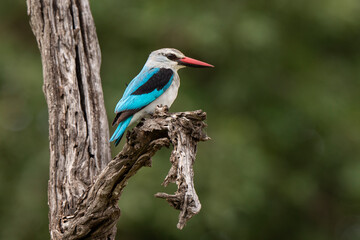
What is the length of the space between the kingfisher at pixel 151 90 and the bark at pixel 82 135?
0.16 metres

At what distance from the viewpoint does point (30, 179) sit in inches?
319

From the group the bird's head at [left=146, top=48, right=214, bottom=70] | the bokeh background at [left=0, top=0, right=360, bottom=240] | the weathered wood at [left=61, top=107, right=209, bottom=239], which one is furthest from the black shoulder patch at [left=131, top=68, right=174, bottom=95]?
the bokeh background at [left=0, top=0, right=360, bottom=240]

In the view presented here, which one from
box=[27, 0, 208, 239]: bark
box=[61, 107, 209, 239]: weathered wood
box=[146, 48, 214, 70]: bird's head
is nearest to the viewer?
box=[61, 107, 209, 239]: weathered wood

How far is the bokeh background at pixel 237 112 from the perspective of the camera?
809 cm

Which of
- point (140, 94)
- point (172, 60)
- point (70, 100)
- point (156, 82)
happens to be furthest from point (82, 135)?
point (172, 60)

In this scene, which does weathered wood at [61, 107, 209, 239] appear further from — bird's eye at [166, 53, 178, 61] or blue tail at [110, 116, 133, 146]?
bird's eye at [166, 53, 178, 61]

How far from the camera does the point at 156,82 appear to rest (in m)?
5.03

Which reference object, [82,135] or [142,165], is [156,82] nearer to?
[82,135]

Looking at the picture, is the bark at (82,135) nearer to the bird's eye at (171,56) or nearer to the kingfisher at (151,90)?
the kingfisher at (151,90)

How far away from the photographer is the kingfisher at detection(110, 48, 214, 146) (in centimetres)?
463

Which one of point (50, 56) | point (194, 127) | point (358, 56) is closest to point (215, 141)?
point (358, 56)

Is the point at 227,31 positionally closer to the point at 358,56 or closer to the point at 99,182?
the point at 358,56

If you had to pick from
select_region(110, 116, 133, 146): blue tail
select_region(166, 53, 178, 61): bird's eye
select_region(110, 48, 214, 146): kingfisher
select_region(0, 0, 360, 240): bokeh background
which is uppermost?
select_region(166, 53, 178, 61): bird's eye

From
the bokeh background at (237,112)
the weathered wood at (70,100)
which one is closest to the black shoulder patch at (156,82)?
the weathered wood at (70,100)
